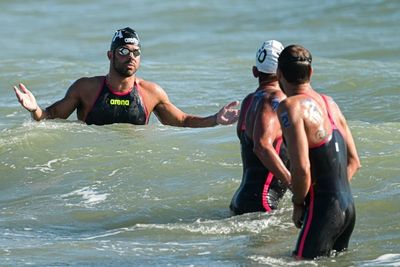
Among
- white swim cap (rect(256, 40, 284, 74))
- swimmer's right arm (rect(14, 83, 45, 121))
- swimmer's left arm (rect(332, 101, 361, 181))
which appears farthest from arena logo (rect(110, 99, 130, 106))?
swimmer's left arm (rect(332, 101, 361, 181))

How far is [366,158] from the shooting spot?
12.1 metres

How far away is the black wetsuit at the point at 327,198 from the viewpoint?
800 centimetres

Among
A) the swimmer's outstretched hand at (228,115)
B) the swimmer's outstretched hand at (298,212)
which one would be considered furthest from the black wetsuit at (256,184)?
the swimmer's outstretched hand at (228,115)

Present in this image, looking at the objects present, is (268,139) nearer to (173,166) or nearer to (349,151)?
(349,151)

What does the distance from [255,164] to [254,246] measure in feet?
2.39

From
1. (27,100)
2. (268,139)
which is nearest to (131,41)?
(27,100)

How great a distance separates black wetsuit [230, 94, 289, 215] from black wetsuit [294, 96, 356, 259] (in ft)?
4.75

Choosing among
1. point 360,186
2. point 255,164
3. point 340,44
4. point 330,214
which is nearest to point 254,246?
point 255,164

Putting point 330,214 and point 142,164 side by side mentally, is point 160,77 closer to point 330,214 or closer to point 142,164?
point 142,164

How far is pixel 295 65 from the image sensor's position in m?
7.99

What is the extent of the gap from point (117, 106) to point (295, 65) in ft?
17.5

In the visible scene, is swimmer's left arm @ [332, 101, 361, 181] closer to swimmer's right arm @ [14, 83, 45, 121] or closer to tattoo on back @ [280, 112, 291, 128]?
tattoo on back @ [280, 112, 291, 128]

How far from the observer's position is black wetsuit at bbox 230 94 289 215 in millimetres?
9586

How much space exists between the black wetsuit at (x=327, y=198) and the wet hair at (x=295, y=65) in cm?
27
